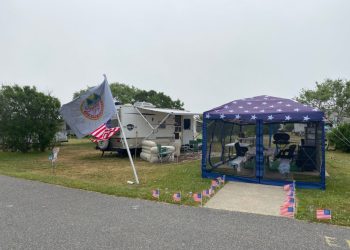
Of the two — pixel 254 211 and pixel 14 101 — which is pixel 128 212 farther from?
pixel 14 101

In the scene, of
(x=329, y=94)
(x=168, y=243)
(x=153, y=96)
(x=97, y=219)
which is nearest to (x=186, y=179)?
(x=97, y=219)

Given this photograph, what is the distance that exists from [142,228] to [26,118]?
13472 millimetres

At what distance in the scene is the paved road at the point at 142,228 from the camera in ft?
12.1

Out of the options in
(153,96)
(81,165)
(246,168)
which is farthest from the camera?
(153,96)

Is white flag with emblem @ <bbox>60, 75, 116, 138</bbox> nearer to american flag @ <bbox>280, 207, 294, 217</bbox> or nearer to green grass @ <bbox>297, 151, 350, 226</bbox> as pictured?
american flag @ <bbox>280, 207, 294, 217</bbox>

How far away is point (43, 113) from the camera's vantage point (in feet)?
52.5

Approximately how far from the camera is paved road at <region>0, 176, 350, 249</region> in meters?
3.69

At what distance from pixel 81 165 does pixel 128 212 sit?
661 cm

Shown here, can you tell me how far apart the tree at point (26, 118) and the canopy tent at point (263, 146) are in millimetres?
10437

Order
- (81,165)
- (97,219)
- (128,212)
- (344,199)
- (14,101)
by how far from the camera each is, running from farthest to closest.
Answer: (14,101) < (81,165) < (344,199) < (128,212) < (97,219)

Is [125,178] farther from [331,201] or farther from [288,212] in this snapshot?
[331,201]

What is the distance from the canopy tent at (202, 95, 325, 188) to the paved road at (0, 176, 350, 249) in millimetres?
3084

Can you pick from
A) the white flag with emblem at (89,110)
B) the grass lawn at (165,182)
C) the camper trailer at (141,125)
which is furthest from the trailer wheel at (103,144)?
the white flag with emblem at (89,110)

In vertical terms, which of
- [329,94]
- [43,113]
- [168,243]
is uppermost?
[329,94]
